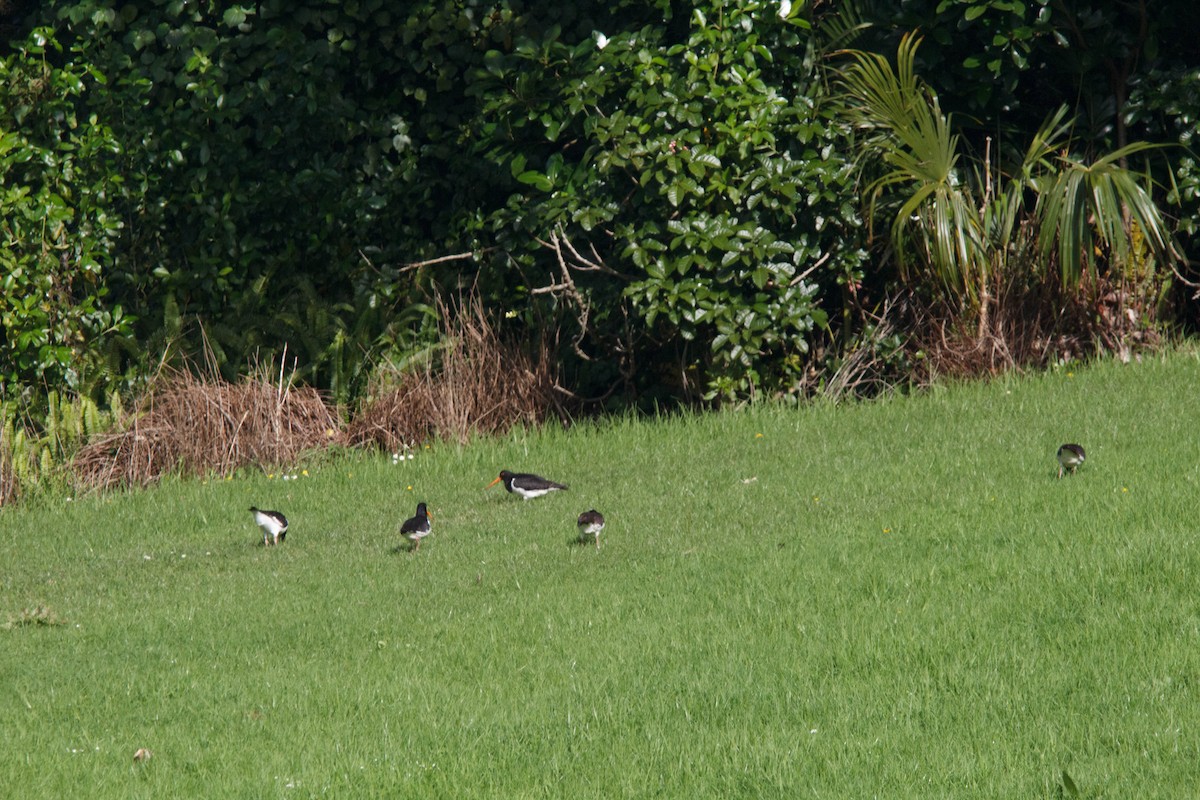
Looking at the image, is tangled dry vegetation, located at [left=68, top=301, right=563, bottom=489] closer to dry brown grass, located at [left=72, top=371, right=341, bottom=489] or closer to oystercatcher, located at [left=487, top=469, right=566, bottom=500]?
dry brown grass, located at [left=72, top=371, right=341, bottom=489]

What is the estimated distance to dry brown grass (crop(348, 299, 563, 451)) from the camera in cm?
1297

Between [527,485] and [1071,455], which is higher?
[1071,455]

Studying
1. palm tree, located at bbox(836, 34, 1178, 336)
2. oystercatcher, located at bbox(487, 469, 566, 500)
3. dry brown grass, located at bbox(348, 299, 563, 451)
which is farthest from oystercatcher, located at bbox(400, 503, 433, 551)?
palm tree, located at bbox(836, 34, 1178, 336)

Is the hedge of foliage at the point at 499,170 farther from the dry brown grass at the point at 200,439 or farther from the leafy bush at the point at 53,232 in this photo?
the dry brown grass at the point at 200,439

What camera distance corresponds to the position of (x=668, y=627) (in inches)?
289

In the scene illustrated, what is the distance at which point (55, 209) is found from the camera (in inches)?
528

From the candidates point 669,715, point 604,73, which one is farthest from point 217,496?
point 669,715

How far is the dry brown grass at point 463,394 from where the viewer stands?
1297 centimetres

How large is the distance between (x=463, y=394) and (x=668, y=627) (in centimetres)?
612

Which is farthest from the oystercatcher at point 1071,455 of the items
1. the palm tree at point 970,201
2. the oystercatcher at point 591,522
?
the palm tree at point 970,201

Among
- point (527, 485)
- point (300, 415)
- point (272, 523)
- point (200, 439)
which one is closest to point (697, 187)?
point (527, 485)

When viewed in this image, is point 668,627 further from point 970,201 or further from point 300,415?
point 970,201

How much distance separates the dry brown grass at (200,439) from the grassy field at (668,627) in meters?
1.28

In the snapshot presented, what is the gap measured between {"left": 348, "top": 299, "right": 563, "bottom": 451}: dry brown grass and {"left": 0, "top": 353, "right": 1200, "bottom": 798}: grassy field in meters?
1.60
